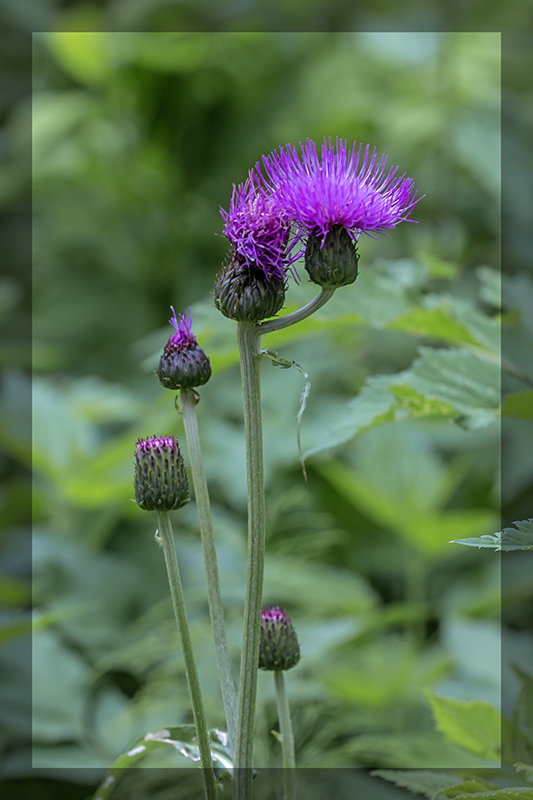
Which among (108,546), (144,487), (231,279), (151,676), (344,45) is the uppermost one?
(344,45)

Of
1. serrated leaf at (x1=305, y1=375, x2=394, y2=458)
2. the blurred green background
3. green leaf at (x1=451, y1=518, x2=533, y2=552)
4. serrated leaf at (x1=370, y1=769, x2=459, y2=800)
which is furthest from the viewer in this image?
the blurred green background

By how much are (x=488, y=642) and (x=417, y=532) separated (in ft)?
0.79

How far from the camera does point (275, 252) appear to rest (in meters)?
0.44

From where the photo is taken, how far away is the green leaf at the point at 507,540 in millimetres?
413

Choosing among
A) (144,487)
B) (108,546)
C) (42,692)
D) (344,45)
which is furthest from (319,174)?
(344,45)

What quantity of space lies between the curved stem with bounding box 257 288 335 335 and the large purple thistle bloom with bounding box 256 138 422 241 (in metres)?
0.03

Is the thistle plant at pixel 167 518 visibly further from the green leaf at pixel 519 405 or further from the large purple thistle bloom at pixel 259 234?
the green leaf at pixel 519 405

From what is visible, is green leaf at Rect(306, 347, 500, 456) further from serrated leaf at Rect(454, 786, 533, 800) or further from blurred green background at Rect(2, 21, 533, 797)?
serrated leaf at Rect(454, 786, 533, 800)

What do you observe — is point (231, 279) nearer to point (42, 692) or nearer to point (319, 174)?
point (319, 174)

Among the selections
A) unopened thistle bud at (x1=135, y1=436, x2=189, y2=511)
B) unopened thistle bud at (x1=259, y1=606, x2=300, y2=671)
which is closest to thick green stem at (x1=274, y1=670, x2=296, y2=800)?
unopened thistle bud at (x1=259, y1=606, x2=300, y2=671)

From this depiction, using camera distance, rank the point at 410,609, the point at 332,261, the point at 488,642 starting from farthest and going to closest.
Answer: the point at 410,609, the point at 488,642, the point at 332,261

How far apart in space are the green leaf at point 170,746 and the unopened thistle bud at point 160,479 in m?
0.13

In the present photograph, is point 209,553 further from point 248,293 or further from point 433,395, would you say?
point 433,395

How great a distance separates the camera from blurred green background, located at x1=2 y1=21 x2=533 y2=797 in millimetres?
1001
